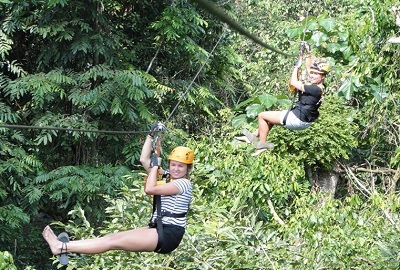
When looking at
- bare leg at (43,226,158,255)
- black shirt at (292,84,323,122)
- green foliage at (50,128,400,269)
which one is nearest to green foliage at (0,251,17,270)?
bare leg at (43,226,158,255)

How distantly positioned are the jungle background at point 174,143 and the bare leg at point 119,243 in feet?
5.18

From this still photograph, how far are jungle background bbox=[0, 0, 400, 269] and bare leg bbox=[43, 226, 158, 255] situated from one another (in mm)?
1578

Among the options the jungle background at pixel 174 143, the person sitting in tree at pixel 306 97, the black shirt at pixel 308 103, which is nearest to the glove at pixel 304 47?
the person sitting in tree at pixel 306 97

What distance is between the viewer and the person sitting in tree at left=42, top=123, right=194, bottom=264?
344 cm

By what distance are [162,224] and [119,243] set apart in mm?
231

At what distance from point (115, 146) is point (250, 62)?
11.5ft

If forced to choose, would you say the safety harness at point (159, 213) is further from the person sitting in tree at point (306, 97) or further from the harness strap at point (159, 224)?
the person sitting in tree at point (306, 97)

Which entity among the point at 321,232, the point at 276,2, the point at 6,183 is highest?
the point at 276,2

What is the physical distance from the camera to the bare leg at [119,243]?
348cm

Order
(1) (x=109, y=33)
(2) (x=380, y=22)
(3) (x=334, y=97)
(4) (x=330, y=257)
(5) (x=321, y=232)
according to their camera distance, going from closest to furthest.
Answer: (2) (x=380, y=22)
(4) (x=330, y=257)
(5) (x=321, y=232)
(1) (x=109, y=33)
(3) (x=334, y=97)

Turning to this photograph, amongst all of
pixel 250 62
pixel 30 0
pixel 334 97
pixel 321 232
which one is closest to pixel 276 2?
pixel 250 62

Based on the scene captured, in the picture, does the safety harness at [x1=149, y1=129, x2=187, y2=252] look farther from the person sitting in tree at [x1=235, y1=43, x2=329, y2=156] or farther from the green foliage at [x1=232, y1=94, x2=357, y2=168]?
the green foliage at [x1=232, y1=94, x2=357, y2=168]

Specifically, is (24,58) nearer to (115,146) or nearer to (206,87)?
(115,146)

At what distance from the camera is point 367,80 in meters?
4.70
